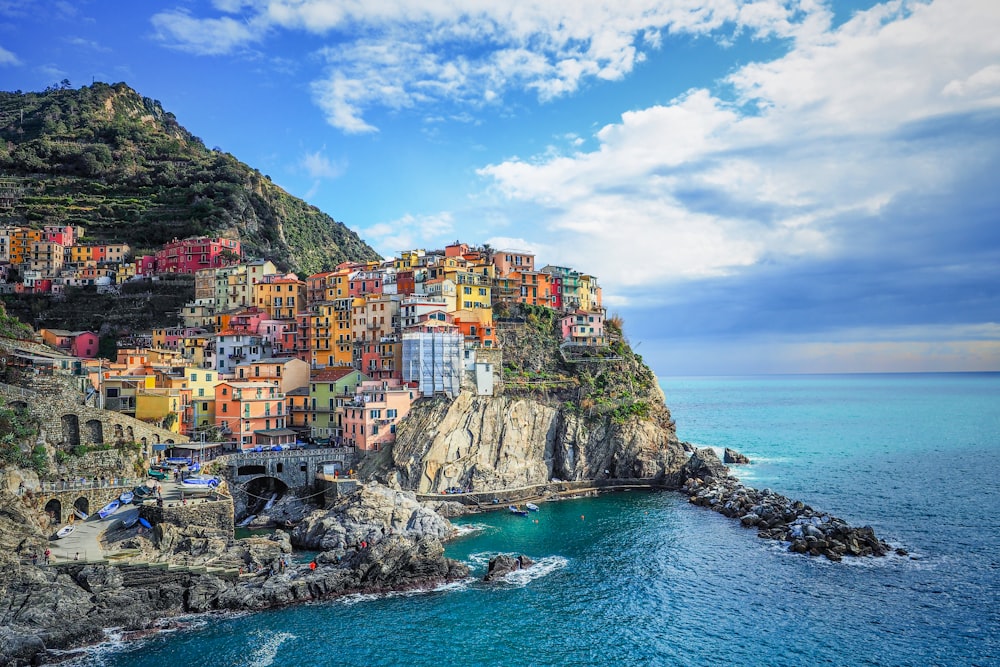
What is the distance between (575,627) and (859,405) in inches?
7305

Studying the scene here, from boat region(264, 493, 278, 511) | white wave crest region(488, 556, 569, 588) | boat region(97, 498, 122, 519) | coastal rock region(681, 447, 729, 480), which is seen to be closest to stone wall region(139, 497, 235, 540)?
boat region(97, 498, 122, 519)

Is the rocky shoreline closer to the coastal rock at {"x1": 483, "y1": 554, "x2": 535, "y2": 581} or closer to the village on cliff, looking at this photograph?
the coastal rock at {"x1": 483, "y1": 554, "x2": 535, "y2": 581}

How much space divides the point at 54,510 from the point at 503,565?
2850cm

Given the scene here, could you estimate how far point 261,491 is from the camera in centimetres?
5606

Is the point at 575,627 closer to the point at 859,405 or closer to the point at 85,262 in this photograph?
the point at 85,262

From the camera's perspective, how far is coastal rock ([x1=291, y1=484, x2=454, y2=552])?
45.8m

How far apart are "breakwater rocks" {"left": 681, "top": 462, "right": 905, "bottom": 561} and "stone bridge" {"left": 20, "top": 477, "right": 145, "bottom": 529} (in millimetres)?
45800

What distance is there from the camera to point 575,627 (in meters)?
35.8

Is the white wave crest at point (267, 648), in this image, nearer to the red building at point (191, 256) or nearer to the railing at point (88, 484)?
the railing at point (88, 484)

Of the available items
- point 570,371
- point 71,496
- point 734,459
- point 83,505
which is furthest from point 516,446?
point 71,496

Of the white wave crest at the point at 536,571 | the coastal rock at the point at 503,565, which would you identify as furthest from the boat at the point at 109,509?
the white wave crest at the point at 536,571

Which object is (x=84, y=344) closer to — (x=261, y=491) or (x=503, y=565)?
(x=261, y=491)

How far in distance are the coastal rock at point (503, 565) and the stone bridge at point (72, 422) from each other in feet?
91.0

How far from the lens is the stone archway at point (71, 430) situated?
154 feet
